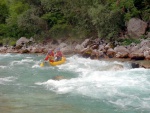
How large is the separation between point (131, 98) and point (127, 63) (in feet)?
26.2

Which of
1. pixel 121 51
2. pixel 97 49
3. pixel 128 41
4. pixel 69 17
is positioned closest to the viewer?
pixel 121 51

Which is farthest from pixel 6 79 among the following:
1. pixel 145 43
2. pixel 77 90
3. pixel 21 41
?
pixel 21 41

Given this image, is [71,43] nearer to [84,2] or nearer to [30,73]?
[84,2]

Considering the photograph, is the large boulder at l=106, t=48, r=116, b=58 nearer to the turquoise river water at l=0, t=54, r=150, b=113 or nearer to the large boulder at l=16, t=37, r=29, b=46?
the turquoise river water at l=0, t=54, r=150, b=113

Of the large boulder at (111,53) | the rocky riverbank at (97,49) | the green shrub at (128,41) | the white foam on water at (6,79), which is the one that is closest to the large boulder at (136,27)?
the green shrub at (128,41)

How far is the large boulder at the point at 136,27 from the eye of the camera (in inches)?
968

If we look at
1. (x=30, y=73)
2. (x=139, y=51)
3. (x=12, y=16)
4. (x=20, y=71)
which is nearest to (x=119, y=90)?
(x=30, y=73)

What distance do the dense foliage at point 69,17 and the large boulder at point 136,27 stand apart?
1.68 ft

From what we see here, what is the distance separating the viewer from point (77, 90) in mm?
12609

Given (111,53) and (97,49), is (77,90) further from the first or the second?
(97,49)

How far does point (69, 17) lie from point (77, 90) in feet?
65.1

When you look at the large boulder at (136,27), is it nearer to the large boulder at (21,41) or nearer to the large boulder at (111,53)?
the large boulder at (111,53)

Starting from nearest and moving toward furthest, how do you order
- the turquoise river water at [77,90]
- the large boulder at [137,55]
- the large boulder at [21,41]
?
the turquoise river water at [77,90] → the large boulder at [137,55] → the large boulder at [21,41]

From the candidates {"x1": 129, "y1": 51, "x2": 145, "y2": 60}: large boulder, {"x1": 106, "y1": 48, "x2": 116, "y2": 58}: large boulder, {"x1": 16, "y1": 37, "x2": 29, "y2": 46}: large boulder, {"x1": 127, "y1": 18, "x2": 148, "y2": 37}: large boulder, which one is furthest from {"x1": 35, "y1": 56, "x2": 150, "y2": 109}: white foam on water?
{"x1": 16, "y1": 37, "x2": 29, "y2": 46}: large boulder
